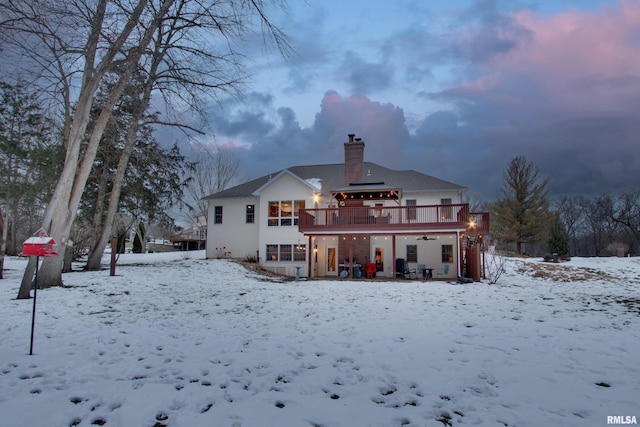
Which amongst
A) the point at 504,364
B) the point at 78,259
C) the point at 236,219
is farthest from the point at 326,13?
the point at 78,259

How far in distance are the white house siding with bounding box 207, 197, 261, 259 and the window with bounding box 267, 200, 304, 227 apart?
1170mm

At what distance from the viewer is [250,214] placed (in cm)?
2288

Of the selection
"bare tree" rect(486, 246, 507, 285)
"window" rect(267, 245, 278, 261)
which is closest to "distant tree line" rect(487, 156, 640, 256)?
"bare tree" rect(486, 246, 507, 285)

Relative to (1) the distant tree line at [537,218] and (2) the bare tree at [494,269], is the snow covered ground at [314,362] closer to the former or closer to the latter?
(2) the bare tree at [494,269]

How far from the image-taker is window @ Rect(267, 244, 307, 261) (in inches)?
826

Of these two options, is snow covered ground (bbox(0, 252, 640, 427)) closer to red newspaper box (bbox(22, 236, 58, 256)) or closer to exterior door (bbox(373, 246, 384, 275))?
red newspaper box (bbox(22, 236, 58, 256))

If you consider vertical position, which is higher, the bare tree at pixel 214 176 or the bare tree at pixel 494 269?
the bare tree at pixel 214 176

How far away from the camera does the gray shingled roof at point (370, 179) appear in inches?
798

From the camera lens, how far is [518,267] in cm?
1914

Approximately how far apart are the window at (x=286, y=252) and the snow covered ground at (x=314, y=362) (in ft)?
38.1

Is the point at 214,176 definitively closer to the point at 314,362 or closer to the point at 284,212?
the point at 284,212

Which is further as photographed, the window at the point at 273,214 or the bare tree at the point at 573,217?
the bare tree at the point at 573,217

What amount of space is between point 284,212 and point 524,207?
838 inches

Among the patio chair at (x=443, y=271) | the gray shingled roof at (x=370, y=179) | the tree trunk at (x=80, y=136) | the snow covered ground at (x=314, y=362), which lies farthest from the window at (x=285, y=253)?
the tree trunk at (x=80, y=136)
